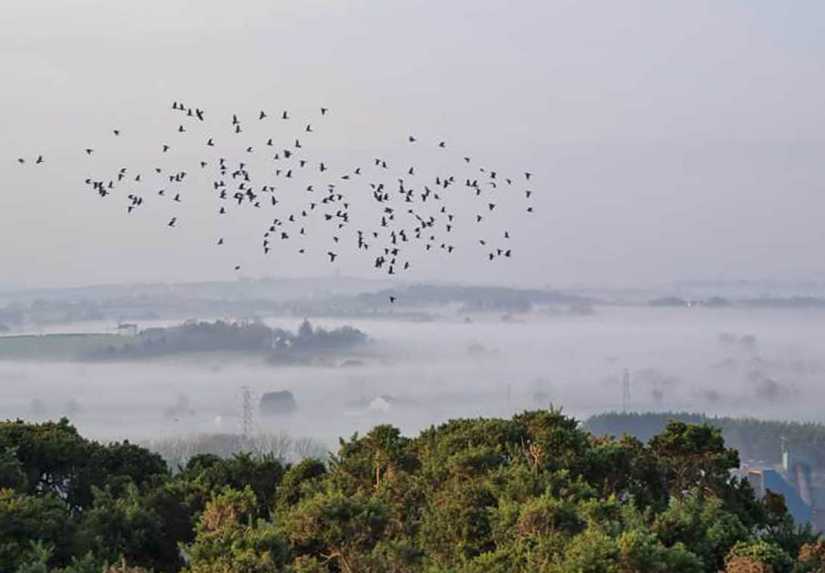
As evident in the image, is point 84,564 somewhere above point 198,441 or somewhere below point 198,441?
above

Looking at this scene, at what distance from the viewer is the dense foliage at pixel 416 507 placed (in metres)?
32.5

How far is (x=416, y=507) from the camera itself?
4406cm

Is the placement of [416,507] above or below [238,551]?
below

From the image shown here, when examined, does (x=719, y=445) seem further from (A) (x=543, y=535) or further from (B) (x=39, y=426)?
(B) (x=39, y=426)

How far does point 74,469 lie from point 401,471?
14.6 m

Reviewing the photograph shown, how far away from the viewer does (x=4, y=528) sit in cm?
3722

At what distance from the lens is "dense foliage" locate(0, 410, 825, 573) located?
1280 inches

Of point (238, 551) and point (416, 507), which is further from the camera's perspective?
point (416, 507)

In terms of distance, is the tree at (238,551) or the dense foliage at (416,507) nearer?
the tree at (238,551)

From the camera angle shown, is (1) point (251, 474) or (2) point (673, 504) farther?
(1) point (251, 474)

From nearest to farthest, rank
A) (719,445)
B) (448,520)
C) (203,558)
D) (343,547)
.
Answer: (203,558), (343,547), (448,520), (719,445)

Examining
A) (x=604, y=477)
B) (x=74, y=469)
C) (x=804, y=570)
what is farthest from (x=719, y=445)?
(x=74, y=469)

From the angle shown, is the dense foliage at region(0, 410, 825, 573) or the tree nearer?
the tree

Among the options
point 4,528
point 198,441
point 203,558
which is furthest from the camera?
point 198,441
